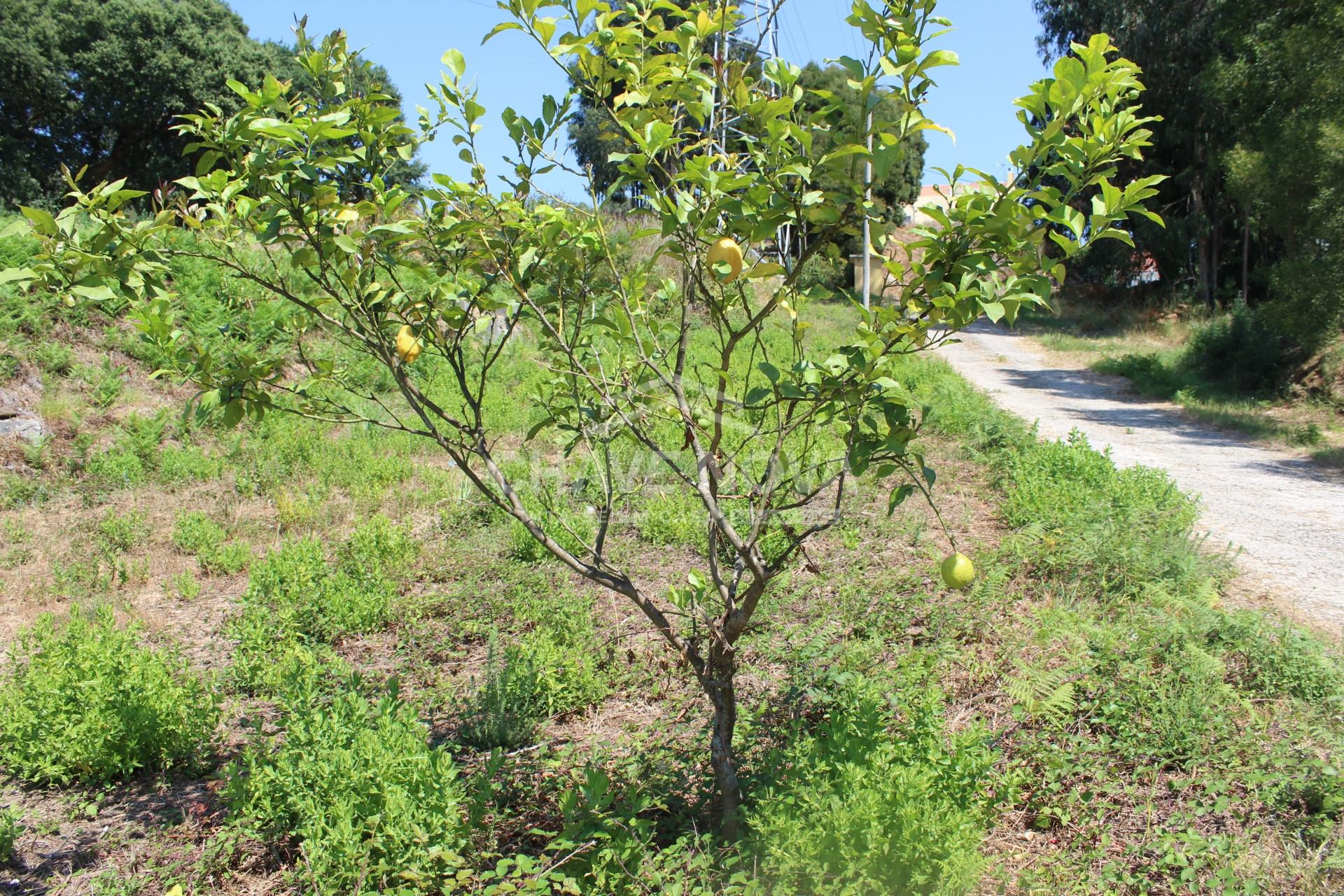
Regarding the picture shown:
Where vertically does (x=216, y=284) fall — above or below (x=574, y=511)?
above

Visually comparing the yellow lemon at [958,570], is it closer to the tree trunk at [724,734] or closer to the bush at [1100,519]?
the tree trunk at [724,734]

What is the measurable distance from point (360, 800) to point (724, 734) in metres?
1.02

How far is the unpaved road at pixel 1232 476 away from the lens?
4.68 metres

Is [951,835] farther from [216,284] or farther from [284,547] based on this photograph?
[216,284]

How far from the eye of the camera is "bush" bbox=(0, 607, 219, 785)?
295 cm

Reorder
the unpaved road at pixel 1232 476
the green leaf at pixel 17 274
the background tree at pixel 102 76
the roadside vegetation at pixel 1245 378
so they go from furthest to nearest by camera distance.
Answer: the background tree at pixel 102 76, the roadside vegetation at pixel 1245 378, the unpaved road at pixel 1232 476, the green leaf at pixel 17 274

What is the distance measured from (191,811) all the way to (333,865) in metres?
0.72

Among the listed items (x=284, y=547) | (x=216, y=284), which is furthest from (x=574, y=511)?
(x=216, y=284)

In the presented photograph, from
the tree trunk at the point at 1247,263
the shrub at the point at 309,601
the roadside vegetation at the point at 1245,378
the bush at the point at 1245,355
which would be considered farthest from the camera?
the tree trunk at the point at 1247,263

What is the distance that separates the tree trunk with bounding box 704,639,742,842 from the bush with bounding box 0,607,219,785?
1.87 meters

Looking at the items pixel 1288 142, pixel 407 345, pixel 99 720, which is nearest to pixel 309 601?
pixel 99 720

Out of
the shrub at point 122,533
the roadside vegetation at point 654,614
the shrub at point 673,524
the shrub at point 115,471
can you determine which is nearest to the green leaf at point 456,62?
the roadside vegetation at point 654,614

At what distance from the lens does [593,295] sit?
9.09 ft

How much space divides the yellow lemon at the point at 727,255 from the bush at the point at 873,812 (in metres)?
1.32
